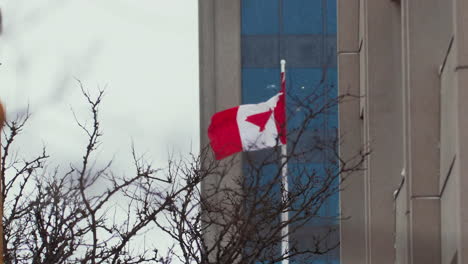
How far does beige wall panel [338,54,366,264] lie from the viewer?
2661 centimetres

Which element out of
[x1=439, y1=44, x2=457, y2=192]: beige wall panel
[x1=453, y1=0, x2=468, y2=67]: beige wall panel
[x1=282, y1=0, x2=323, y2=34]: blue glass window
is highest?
[x1=282, y1=0, x2=323, y2=34]: blue glass window

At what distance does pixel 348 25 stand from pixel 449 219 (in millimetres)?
11213

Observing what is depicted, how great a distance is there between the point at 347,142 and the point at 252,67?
26176mm

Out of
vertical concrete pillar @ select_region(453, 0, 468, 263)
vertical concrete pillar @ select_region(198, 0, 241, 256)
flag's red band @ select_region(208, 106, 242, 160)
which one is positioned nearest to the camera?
vertical concrete pillar @ select_region(453, 0, 468, 263)

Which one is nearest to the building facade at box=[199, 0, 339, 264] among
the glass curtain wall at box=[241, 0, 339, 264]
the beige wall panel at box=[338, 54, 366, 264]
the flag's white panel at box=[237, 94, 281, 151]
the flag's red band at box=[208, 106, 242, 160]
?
the glass curtain wall at box=[241, 0, 339, 264]

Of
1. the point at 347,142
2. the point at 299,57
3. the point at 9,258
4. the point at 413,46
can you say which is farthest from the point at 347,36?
the point at 299,57

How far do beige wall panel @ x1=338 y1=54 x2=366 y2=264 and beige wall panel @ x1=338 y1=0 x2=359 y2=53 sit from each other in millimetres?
190

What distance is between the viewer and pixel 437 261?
1791cm

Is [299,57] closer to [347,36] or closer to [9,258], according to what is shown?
[347,36]

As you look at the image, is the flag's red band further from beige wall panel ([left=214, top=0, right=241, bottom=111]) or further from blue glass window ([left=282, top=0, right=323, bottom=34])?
blue glass window ([left=282, top=0, right=323, bottom=34])

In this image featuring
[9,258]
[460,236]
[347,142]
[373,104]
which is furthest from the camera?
[347,142]

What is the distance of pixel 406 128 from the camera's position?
18500 mm

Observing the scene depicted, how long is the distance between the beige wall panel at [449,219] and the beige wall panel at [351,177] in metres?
9.12

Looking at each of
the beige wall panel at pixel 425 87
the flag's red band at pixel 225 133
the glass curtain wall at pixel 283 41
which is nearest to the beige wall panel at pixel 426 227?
the beige wall panel at pixel 425 87
